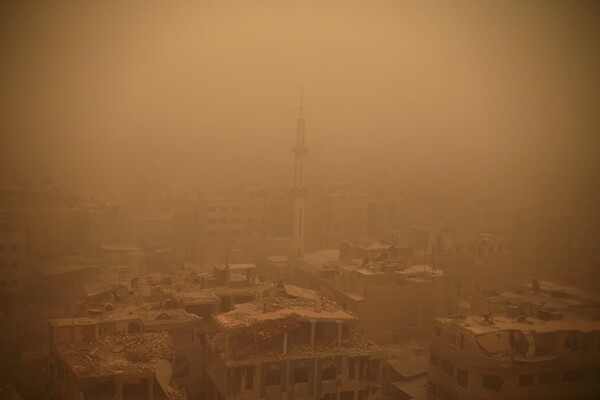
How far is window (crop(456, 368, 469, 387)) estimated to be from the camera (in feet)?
21.6

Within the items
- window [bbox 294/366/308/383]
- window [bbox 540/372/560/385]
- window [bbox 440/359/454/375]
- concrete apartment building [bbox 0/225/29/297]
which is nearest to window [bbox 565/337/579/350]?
window [bbox 540/372/560/385]

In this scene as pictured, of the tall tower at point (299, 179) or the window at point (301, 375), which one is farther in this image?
the tall tower at point (299, 179)

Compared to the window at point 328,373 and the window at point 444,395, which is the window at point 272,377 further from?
the window at point 444,395

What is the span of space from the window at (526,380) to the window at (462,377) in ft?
2.11

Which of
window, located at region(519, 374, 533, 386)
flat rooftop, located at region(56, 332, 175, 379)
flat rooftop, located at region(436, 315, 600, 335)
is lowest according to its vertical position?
window, located at region(519, 374, 533, 386)

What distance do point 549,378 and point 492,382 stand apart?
2.48 feet

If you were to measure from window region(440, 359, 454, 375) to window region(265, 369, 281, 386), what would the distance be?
2217 mm

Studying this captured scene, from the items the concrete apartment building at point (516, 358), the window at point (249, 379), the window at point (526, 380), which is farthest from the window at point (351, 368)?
the window at point (526, 380)

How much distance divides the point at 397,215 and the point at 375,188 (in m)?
1.84

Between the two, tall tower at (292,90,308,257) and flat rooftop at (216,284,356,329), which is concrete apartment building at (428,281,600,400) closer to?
flat rooftop at (216,284,356,329)

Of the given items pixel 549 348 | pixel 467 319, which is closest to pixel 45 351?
pixel 467 319

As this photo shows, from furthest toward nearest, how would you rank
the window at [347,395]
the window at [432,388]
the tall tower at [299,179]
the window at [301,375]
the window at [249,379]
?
the tall tower at [299,179]
the window at [432,388]
the window at [347,395]
the window at [301,375]
the window at [249,379]

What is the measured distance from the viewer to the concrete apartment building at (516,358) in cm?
646

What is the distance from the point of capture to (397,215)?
17.0m
